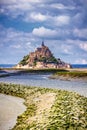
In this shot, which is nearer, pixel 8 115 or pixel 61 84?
pixel 8 115

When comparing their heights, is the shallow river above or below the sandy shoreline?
above

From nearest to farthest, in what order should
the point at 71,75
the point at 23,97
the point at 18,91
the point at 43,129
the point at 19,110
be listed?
the point at 43,129 < the point at 19,110 < the point at 23,97 < the point at 18,91 < the point at 71,75

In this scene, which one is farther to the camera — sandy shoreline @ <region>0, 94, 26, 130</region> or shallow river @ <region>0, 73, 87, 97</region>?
shallow river @ <region>0, 73, 87, 97</region>

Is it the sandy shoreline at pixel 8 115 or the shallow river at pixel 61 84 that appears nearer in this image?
the sandy shoreline at pixel 8 115

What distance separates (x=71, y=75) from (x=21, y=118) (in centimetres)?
6680

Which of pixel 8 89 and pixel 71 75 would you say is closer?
pixel 8 89

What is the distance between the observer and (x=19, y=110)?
2694 centimetres

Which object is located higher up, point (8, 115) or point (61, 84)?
point (61, 84)

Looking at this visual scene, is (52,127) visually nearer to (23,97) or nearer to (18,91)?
(23,97)

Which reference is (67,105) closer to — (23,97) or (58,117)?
(58,117)

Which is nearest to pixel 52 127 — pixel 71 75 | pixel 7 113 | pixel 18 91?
pixel 7 113

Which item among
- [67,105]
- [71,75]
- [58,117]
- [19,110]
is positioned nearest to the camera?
[58,117]

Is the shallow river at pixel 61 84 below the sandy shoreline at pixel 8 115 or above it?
above

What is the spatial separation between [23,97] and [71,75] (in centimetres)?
5151
